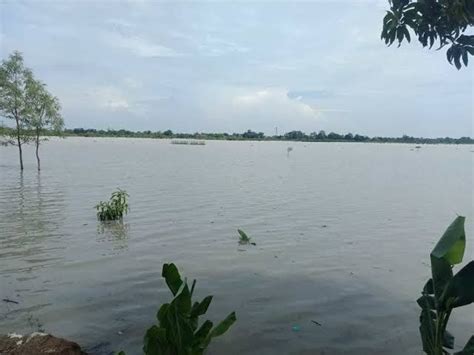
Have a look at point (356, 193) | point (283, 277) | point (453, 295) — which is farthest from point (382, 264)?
point (356, 193)

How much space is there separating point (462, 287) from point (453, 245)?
12.6 inches

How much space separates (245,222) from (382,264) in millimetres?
5526

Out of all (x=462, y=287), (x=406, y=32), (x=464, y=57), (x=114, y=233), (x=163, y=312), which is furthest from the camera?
(x=114, y=233)

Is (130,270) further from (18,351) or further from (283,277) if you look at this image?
(18,351)

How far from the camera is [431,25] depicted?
14.8 feet

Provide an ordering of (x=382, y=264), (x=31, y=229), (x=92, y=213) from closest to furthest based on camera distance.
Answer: (x=382, y=264)
(x=31, y=229)
(x=92, y=213)

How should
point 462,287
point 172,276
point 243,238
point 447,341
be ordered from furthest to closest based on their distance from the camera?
point 243,238 → point 447,341 → point 172,276 → point 462,287

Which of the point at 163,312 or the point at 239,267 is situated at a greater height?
the point at 163,312

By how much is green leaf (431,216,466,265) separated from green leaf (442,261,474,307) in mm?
136

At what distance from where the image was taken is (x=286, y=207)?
1753 centimetres

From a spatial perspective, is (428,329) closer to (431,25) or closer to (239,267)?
(431,25)

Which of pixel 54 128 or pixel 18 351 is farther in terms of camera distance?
pixel 54 128

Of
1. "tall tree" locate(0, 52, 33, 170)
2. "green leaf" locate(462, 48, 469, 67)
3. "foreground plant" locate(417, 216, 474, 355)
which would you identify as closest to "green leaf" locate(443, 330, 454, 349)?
"foreground plant" locate(417, 216, 474, 355)

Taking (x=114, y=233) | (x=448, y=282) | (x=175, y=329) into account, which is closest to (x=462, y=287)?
(x=448, y=282)
